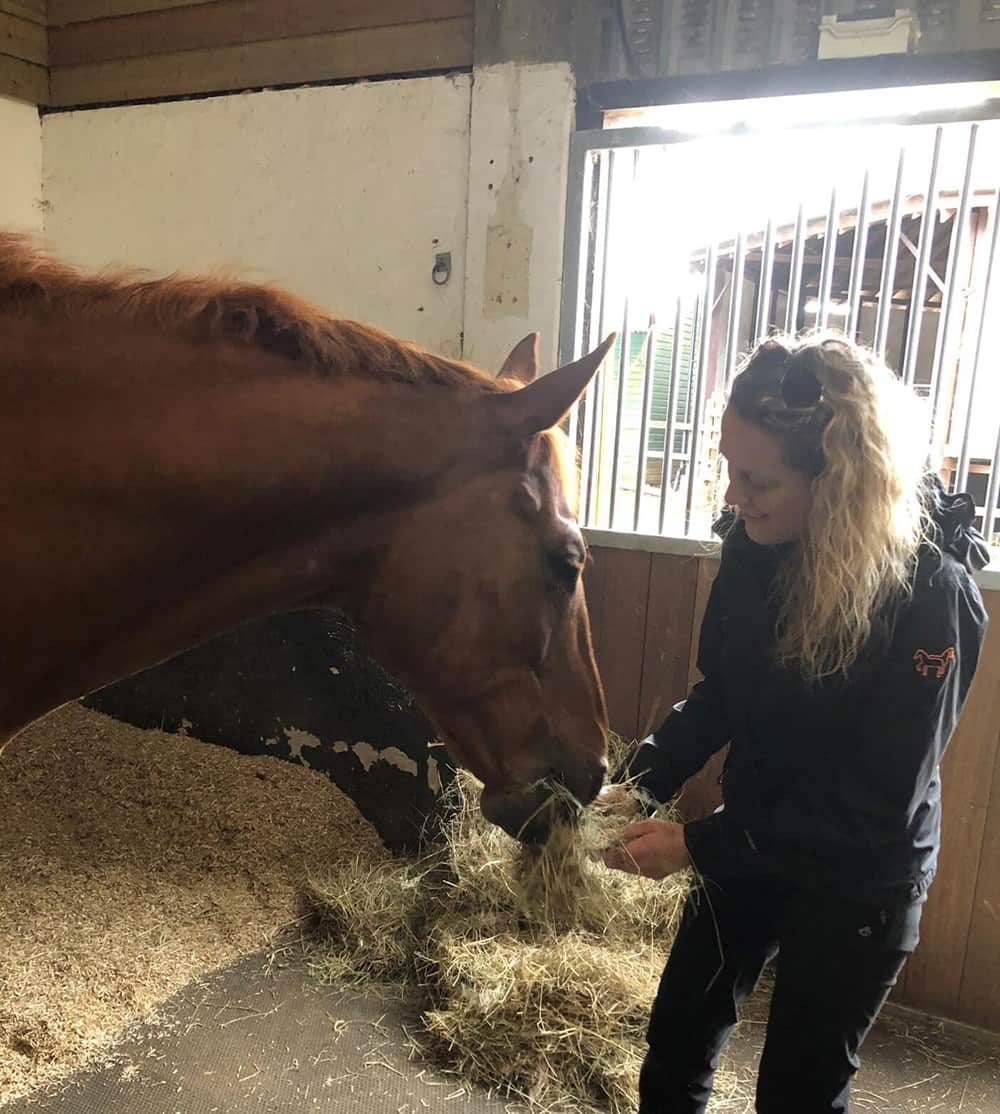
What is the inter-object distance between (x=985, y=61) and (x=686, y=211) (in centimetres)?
70

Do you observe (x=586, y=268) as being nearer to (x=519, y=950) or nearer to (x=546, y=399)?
(x=546, y=399)

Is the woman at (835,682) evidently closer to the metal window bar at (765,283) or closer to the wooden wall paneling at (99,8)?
the metal window bar at (765,283)

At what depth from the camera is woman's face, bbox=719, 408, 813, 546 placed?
108 centimetres

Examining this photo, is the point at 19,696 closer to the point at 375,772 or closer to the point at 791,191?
the point at 375,772

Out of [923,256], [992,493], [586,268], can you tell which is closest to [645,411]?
[586,268]

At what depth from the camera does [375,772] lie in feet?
8.10

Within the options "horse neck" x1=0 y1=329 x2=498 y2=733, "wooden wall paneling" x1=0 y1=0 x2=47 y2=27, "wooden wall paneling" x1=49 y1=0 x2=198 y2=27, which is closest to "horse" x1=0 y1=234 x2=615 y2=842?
"horse neck" x1=0 y1=329 x2=498 y2=733

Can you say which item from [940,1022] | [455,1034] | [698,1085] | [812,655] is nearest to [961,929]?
[940,1022]

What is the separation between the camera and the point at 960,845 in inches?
76.0

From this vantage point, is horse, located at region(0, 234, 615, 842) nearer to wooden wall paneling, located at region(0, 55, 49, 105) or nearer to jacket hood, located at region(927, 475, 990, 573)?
jacket hood, located at region(927, 475, 990, 573)

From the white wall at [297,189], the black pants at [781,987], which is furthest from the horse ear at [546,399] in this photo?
the white wall at [297,189]

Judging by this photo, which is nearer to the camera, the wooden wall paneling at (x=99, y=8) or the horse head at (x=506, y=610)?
the horse head at (x=506, y=610)

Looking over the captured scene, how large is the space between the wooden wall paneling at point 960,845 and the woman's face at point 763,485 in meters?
1.07

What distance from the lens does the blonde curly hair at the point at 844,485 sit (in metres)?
1.02
